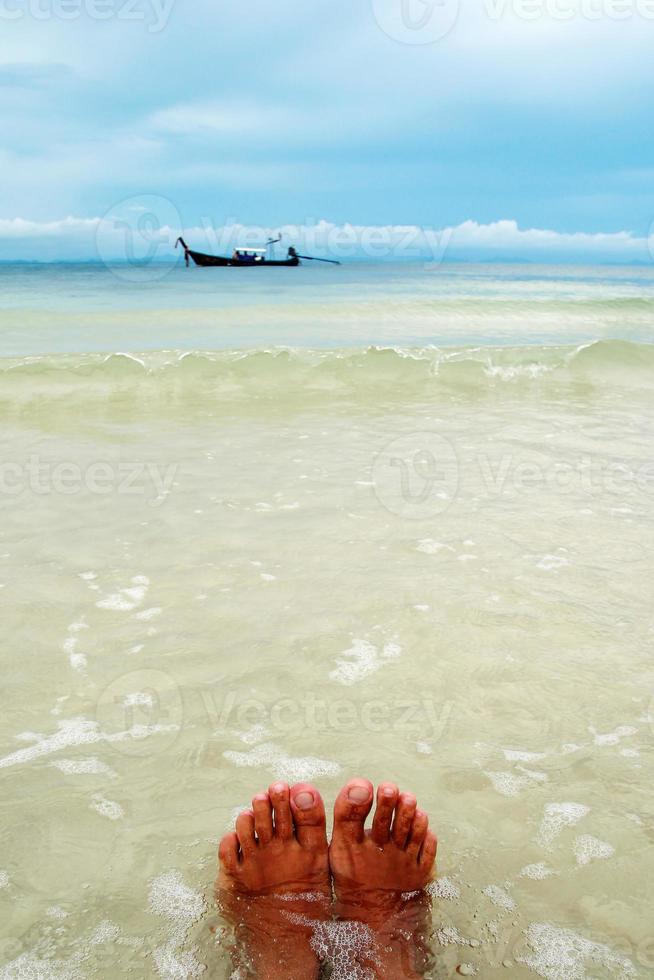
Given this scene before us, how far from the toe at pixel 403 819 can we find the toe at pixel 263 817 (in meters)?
0.31

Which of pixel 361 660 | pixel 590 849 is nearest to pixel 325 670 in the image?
pixel 361 660

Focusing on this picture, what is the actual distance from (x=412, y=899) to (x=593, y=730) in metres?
0.91

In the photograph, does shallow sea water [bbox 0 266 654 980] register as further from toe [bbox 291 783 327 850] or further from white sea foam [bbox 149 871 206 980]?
toe [bbox 291 783 327 850]

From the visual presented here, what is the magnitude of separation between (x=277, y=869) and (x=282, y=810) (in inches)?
5.3

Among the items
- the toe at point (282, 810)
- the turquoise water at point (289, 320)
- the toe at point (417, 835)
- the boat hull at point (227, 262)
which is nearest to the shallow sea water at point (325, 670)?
the toe at point (417, 835)

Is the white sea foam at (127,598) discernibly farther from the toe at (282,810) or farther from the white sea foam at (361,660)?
the toe at (282,810)

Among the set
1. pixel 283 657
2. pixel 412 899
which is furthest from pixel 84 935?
pixel 283 657

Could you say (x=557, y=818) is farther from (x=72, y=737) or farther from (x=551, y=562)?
(x=551, y=562)

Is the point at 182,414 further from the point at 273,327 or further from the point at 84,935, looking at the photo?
the point at 273,327

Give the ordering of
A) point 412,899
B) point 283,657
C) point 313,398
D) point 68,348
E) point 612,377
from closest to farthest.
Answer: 1. point 412,899
2. point 283,657
3. point 313,398
4. point 612,377
5. point 68,348

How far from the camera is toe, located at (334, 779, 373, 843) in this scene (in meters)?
1.86

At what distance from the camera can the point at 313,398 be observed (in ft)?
28.2

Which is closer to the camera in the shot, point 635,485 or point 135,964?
point 135,964

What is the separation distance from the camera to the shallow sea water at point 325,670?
181cm
